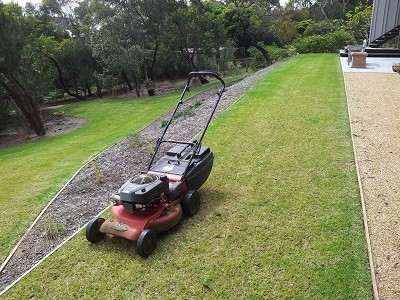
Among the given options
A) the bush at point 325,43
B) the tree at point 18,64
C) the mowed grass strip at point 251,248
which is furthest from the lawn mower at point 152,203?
the bush at point 325,43

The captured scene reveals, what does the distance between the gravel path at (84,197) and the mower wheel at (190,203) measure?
1248 mm

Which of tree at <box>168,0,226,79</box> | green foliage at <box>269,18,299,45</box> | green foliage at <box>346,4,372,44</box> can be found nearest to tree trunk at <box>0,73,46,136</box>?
tree at <box>168,0,226,79</box>

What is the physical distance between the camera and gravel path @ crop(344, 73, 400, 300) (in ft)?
10.1

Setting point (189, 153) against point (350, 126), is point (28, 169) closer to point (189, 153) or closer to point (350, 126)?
point (189, 153)

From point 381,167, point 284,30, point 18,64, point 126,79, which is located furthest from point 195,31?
point 381,167

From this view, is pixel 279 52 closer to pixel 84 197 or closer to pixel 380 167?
pixel 380 167

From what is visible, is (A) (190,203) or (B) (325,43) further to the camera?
(B) (325,43)

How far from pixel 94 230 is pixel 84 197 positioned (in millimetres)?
1376

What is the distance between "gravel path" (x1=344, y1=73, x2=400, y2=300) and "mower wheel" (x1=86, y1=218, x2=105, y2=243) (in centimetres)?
262

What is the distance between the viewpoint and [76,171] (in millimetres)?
6094

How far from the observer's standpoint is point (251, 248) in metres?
3.42

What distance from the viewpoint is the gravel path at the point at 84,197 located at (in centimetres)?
378

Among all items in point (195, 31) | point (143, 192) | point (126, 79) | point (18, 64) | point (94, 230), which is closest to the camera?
point (143, 192)

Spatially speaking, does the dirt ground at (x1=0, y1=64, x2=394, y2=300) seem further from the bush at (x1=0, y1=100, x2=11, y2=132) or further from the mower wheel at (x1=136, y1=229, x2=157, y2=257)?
the bush at (x1=0, y1=100, x2=11, y2=132)
